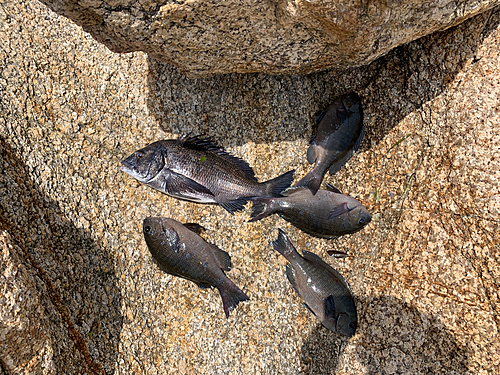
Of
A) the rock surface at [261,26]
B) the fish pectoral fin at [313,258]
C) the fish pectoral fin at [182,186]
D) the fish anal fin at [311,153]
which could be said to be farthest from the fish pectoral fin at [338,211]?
the rock surface at [261,26]

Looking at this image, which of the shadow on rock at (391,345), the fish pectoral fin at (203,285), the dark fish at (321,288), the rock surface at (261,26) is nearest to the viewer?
the rock surface at (261,26)

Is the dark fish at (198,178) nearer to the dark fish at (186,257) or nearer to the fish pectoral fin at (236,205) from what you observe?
the fish pectoral fin at (236,205)

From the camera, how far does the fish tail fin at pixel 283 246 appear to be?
135 inches

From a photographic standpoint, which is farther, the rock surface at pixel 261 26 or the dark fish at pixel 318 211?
the dark fish at pixel 318 211

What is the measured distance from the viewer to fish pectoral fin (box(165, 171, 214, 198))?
3.47 meters

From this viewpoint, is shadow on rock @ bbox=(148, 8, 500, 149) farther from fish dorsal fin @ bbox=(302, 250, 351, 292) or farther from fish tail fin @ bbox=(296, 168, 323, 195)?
fish dorsal fin @ bbox=(302, 250, 351, 292)

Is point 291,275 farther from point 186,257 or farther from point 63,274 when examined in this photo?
point 63,274

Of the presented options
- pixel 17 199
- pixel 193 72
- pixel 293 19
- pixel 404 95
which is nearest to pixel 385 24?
pixel 293 19

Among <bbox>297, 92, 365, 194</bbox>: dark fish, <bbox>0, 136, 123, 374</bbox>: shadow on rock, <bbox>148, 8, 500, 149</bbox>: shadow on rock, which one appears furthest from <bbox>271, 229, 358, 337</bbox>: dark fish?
<bbox>0, 136, 123, 374</bbox>: shadow on rock

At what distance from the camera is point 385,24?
2.59m

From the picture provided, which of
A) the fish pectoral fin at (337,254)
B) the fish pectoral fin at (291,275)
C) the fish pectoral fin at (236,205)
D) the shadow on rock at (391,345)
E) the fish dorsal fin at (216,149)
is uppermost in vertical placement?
the fish dorsal fin at (216,149)

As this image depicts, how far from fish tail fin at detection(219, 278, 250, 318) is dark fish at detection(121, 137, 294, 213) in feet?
2.15

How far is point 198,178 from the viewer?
349cm

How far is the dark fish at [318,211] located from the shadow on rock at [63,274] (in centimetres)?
140
